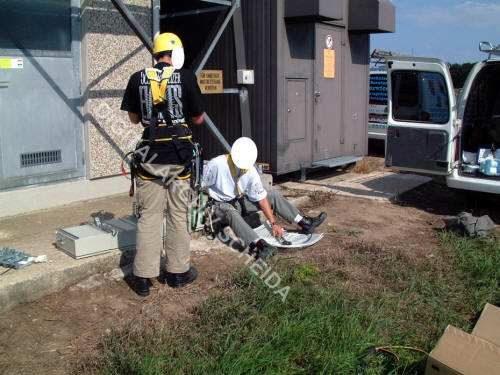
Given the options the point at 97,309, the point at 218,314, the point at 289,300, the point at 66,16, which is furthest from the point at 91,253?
the point at 66,16

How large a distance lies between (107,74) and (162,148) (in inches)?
109

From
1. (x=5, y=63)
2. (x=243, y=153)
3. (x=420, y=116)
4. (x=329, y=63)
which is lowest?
(x=243, y=153)

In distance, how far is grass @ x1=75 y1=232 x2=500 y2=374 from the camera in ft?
10.1

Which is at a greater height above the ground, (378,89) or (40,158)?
(378,89)

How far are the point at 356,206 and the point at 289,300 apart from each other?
10.7 ft

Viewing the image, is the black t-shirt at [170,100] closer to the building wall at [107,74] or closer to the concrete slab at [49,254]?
the concrete slab at [49,254]

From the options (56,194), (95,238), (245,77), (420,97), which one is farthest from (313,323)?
(245,77)

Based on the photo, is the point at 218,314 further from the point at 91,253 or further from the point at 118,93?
the point at 118,93

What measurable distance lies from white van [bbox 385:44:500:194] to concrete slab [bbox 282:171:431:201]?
2.96ft

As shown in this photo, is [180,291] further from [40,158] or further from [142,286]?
[40,158]

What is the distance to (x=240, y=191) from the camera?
5219 mm

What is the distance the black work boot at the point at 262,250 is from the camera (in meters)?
4.79

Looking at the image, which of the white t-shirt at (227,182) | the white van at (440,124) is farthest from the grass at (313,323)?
the white van at (440,124)

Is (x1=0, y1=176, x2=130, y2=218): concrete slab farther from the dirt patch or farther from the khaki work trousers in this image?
the khaki work trousers
